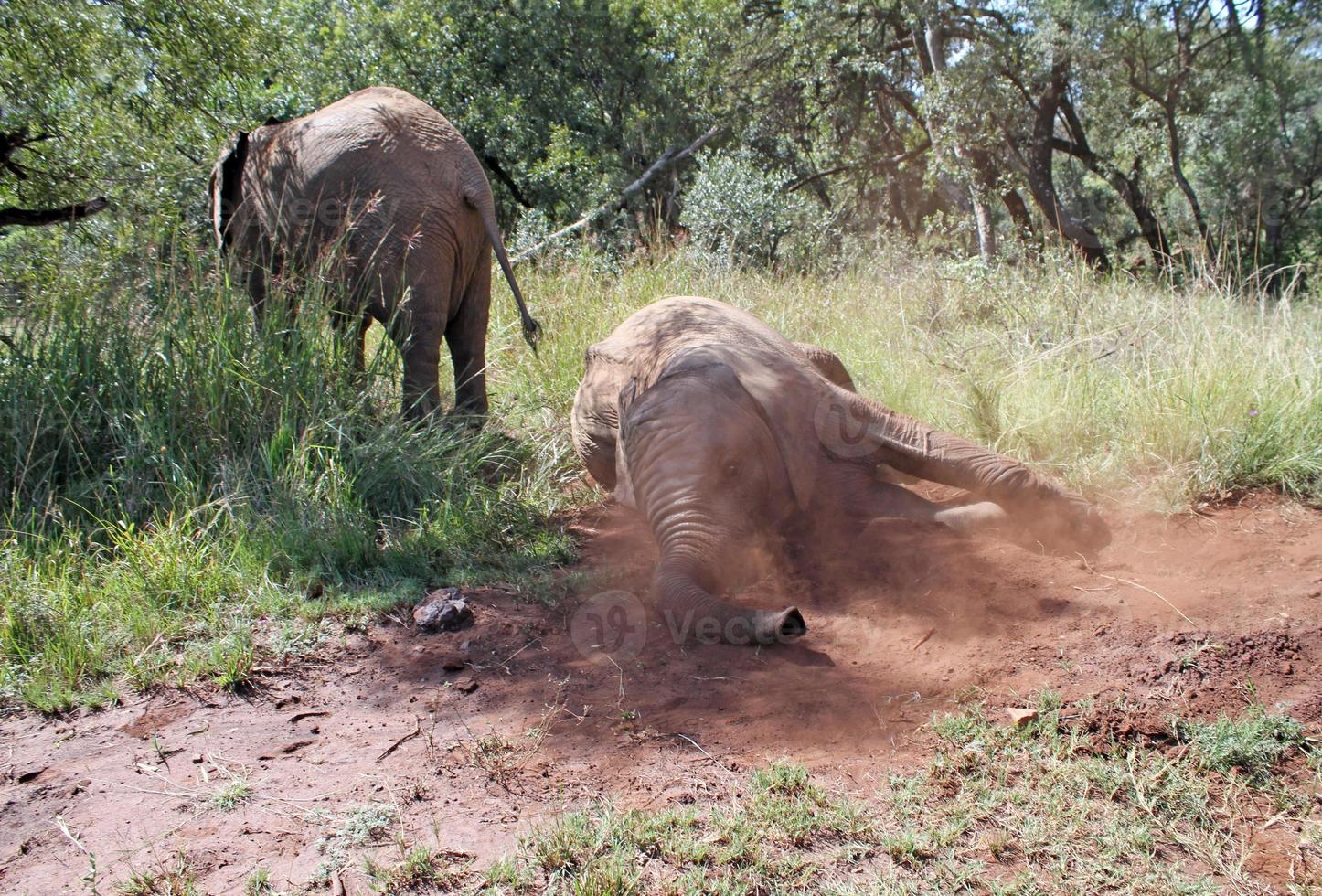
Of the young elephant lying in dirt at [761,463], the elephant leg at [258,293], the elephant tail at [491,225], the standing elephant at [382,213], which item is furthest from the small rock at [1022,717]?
the elephant leg at [258,293]

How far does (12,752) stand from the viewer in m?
3.22

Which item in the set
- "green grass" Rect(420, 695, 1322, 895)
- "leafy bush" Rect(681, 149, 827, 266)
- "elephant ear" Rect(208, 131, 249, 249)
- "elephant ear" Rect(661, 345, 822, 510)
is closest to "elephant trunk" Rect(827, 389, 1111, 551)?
"elephant ear" Rect(661, 345, 822, 510)

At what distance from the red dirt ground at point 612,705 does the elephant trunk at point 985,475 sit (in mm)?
230

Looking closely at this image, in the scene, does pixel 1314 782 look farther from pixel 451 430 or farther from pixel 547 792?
pixel 451 430

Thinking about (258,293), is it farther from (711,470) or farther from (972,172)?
(972,172)

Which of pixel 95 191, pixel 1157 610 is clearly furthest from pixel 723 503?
pixel 95 191

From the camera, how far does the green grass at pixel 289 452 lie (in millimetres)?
4004

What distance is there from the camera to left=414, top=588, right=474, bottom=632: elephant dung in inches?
161

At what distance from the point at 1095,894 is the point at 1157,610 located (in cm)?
166

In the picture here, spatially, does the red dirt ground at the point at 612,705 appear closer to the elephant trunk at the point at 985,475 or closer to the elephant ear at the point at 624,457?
the elephant trunk at the point at 985,475

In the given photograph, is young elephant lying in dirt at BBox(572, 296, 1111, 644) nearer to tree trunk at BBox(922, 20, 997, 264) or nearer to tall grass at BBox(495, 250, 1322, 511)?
tall grass at BBox(495, 250, 1322, 511)

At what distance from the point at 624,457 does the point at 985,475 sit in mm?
1656

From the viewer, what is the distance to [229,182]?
675 cm

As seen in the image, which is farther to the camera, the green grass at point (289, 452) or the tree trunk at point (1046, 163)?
the tree trunk at point (1046, 163)
